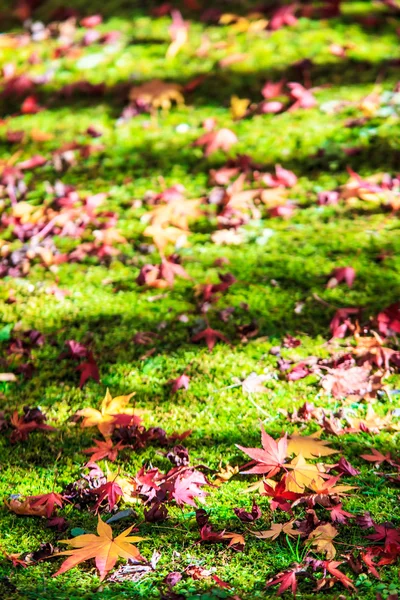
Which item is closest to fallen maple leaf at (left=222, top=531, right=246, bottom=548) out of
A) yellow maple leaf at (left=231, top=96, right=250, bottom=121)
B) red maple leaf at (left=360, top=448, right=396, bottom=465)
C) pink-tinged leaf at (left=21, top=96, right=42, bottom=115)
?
red maple leaf at (left=360, top=448, right=396, bottom=465)

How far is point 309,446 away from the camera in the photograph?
233 cm

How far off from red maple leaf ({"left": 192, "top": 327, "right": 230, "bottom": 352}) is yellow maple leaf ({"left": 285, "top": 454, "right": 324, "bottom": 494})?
2.81 feet

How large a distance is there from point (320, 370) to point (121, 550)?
→ 120 cm

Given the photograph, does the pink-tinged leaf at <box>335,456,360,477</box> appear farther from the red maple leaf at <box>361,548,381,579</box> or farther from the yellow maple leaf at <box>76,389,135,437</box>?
the yellow maple leaf at <box>76,389,135,437</box>

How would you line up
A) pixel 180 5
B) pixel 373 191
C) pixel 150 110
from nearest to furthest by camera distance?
pixel 373 191 < pixel 150 110 < pixel 180 5

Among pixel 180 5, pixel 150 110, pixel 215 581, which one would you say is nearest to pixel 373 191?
pixel 150 110

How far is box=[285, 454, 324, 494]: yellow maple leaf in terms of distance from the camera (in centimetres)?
217

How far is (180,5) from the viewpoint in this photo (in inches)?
220

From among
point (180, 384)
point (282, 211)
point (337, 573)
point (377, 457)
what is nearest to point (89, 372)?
point (180, 384)

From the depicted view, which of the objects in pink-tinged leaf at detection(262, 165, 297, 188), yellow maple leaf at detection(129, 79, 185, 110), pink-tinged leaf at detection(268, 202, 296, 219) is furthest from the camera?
yellow maple leaf at detection(129, 79, 185, 110)

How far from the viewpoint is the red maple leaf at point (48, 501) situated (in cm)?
221

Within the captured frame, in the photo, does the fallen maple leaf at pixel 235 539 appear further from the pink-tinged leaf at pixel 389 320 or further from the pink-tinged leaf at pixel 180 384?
the pink-tinged leaf at pixel 389 320

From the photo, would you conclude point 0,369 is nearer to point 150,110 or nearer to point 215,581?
point 215,581

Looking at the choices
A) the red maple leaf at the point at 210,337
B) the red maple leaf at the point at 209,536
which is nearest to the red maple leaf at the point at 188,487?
the red maple leaf at the point at 209,536
